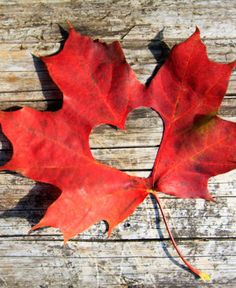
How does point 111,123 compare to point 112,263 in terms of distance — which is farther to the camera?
point 112,263

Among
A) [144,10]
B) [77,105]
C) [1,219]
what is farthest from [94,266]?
[144,10]

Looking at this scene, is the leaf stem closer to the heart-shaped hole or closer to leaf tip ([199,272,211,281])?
leaf tip ([199,272,211,281])

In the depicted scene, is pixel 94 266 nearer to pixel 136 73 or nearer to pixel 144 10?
pixel 136 73

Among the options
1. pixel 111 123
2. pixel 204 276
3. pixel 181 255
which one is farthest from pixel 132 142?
pixel 204 276

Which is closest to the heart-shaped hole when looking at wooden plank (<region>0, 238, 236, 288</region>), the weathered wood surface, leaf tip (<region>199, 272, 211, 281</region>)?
the weathered wood surface

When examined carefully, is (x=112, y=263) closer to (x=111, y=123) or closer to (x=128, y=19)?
(x=111, y=123)

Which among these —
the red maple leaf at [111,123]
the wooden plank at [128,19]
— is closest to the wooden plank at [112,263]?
Result: the red maple leaf at [111,123]
